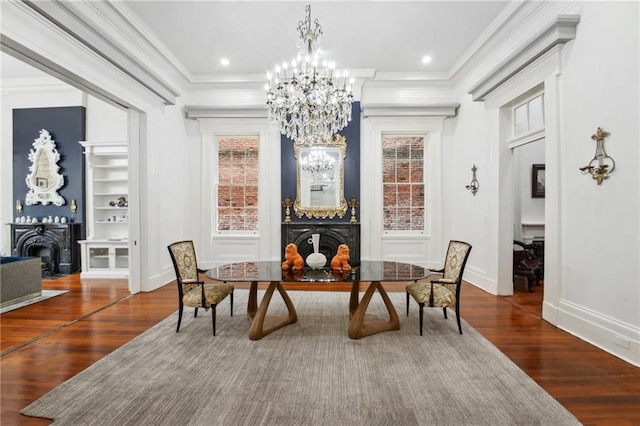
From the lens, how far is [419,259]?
241 inches

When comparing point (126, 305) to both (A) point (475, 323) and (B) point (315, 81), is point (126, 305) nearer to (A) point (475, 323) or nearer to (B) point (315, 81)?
(B) point (315, 81)

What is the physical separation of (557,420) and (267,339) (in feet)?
7.35

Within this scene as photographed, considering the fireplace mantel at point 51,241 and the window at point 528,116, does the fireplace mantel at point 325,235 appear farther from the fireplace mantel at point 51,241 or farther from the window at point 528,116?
the fireplace mantel at point 51,241

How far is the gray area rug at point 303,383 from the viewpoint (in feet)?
6.24

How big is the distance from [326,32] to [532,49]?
258cm

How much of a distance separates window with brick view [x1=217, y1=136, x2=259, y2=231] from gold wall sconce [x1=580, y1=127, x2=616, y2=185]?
512cm

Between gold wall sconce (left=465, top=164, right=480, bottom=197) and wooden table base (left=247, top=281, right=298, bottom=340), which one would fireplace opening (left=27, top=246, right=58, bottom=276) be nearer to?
wooden table base (left=247, top=281, right=298, bottom=340)

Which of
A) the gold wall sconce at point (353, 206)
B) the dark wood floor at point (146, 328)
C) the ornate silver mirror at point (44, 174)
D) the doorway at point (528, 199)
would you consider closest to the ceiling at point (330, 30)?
the doorway at point (528, 199)

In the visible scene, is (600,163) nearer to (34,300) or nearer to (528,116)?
(528,116)

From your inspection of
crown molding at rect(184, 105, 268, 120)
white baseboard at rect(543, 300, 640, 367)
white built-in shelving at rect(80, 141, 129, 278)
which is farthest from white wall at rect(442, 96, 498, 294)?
white built-in shelving at rect(80, 141, 129, 278)

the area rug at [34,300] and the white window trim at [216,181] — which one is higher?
the white window trim at [216,181]

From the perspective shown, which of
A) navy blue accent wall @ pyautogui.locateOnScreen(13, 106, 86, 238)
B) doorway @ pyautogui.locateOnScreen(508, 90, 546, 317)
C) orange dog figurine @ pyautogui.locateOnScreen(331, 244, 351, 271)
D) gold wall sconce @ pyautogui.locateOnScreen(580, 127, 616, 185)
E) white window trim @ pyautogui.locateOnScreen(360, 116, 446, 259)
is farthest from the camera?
navy blue accent wall @ pyautogui.locateOnScreen(13, 106, 86, 238)

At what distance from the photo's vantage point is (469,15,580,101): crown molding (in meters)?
3.08

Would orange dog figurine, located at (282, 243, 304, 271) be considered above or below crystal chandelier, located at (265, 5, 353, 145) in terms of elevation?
below
